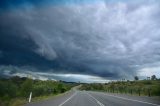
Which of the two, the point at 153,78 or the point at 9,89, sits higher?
the point at 153,78

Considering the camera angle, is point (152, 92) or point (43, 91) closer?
point (152, 92)

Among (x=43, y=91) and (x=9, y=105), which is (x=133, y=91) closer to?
(x=43, y=91)

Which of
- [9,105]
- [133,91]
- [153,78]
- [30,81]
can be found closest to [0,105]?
[9,105]

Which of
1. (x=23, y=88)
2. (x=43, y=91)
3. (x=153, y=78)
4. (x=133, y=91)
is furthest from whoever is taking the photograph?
(x=153, y=78)

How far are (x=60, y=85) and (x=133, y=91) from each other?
147ft

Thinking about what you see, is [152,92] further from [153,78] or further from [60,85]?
[153,78]

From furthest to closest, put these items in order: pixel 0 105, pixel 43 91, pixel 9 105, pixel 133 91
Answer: pixel 133 91
pixel 43 91
pixel 9 105
pixel 0 105

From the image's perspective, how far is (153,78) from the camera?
175 meters

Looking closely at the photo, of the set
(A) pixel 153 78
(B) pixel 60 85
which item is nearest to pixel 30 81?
(B) pixel 60 85

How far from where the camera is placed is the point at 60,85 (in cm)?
10575

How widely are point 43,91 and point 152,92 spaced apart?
22363mm

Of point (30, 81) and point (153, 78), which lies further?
point (153, 78)

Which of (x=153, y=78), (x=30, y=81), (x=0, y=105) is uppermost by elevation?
(x=153, y=78)

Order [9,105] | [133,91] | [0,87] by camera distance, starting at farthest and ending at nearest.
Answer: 1. [133,91]
2. [0,87]
3. [9,105]
